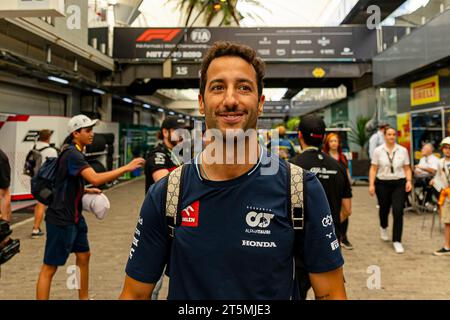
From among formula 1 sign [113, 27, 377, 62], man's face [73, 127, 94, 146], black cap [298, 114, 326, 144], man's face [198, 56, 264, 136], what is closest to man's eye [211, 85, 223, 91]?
man's face [198, 56, 264, 136]

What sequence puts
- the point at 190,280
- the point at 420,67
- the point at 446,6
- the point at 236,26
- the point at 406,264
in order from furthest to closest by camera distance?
the point at 236,26 < the point at 420,67 < the point at 446,6 < the point at 406,264 < the point at 190,280

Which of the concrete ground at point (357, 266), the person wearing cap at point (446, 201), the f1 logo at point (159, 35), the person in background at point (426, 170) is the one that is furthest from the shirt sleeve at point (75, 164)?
the f1 logo at point (159, 35)

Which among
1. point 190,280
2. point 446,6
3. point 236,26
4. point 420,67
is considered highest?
point 236,26

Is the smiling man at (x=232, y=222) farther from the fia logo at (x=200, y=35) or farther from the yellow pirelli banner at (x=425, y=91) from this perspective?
the fia logo at (x=200, y=35)

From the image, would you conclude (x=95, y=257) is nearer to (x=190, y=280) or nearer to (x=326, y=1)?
(x=190, y=280)

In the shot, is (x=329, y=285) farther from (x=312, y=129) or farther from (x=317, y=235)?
(x=312, y=129)

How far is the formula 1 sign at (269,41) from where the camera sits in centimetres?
1013

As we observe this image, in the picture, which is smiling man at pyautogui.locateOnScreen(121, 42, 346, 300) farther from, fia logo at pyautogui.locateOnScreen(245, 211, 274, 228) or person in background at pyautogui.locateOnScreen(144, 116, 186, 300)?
person in background at pyautogui.locateOnScreen(144, 116, 186, 300)

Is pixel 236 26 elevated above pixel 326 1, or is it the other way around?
pixel 236 26

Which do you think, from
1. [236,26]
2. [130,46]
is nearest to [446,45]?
[236,26]

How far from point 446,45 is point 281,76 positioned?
5.55 metres

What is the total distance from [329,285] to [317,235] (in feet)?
0.57

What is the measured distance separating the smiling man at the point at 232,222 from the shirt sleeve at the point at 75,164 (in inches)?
68.6

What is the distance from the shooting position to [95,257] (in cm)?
441
